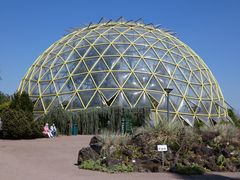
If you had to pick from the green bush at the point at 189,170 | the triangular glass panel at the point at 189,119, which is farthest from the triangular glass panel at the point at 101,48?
the green bush at the point at 189,170

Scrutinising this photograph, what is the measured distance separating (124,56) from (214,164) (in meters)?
26.9

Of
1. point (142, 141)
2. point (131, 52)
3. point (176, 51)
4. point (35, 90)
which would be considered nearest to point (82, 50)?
point (131, 52)

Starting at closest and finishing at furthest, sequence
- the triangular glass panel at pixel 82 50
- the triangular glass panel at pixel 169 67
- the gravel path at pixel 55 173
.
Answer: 1. the gravel path at pixel 55 173
2. the triangular glass panel at pixel 169 67
3. the triangular glass panel at pixel 82 50

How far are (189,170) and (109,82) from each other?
25844mm

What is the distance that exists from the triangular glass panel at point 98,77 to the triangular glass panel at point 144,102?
170 inches

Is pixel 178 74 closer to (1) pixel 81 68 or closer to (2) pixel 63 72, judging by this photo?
(1) pixel 81 68

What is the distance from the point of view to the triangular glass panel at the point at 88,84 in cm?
4105

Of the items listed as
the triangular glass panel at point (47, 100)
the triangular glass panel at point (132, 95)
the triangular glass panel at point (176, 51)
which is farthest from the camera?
the triangular glass panel at point (176, 51)

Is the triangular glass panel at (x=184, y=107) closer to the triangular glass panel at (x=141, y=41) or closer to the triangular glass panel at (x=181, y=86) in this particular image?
the triangular glass panel at (x=181, y=86)

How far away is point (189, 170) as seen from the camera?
619 inches

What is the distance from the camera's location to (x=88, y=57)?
43188mm

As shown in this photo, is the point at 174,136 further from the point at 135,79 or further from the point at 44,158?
the point at 135,79

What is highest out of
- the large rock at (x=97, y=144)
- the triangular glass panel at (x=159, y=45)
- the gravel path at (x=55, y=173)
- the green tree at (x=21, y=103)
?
the triangular glass panel at (x=159, y=45)

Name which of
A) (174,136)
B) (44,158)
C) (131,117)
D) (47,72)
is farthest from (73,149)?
(47,72)
